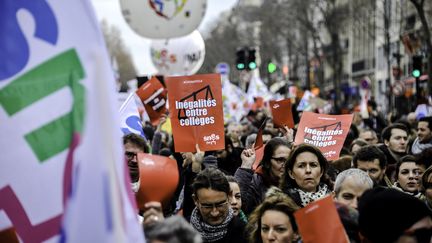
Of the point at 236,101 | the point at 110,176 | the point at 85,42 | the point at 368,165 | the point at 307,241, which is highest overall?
the point at 85,42

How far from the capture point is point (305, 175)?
630 cm

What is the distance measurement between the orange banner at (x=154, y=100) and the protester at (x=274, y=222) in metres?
5.95

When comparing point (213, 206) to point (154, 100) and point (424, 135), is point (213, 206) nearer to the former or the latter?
point (154, 100)

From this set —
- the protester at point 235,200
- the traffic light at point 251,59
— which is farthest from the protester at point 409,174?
the traffic light at point 251,59

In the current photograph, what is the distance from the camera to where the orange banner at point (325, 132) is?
8355 millimetres

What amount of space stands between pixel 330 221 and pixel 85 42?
1278mm

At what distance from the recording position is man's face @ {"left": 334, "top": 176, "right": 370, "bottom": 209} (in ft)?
17.3

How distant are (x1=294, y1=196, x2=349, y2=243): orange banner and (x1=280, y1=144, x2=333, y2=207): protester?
7.54ft

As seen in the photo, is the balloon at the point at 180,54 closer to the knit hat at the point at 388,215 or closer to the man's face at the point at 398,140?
the man's face at the point at 398,140

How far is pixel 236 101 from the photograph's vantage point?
21.2 meters

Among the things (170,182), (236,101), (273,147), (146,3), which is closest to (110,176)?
(170,182)

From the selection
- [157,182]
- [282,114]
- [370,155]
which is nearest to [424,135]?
[282,114]

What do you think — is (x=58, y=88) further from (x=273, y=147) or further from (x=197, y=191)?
(x=273, y=147)

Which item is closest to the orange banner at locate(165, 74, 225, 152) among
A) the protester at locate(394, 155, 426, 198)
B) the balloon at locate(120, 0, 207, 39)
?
the protester at locate(394, 155, 426, 198)
